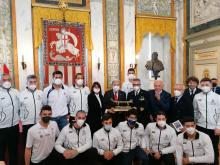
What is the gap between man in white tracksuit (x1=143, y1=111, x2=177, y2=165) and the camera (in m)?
3.60

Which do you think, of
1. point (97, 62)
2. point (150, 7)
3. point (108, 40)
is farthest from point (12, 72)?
point (150, 7)

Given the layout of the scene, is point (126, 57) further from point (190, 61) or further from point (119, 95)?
point (119, 95)

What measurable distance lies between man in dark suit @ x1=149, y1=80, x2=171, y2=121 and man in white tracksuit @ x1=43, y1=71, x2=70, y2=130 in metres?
1.58

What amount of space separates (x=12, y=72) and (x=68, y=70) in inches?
57.7

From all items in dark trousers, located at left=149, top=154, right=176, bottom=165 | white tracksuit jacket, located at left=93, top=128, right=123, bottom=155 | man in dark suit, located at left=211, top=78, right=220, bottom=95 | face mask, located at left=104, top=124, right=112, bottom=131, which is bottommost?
dark trousers, located at left=149, top=154, right=176, bottom=165

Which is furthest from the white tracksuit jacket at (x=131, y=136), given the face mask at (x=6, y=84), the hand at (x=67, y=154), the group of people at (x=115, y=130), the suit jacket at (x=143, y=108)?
the face mask at (x=6, y=84)

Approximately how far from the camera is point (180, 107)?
4.20m

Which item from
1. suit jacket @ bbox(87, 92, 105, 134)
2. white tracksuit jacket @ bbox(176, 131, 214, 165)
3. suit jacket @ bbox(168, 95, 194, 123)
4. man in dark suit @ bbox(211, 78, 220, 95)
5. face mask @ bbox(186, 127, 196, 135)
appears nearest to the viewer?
white tracksuit jacket @ bbox(176, 131, 214, 165)

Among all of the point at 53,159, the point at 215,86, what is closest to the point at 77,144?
the point at 53,159

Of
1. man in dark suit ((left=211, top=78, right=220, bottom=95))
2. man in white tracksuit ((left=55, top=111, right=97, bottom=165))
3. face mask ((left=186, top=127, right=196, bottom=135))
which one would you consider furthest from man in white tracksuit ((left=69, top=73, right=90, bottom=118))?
man in dark suit ((left=211, top=78, right=220, bottom=95))

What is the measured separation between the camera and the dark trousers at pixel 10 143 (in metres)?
3.71

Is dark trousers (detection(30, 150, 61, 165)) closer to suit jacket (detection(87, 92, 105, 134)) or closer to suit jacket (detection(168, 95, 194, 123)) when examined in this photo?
suit jacket (detection(87, 92, 105, 134))

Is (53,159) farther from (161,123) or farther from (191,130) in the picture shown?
(191,130)

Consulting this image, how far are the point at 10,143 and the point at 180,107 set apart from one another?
2.91m
